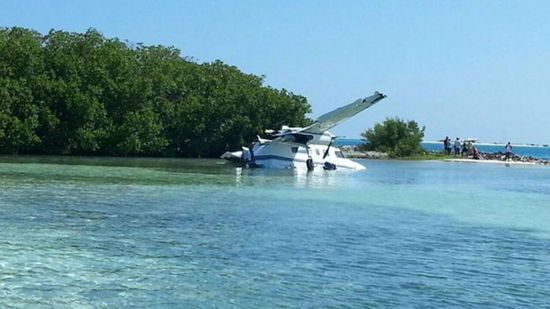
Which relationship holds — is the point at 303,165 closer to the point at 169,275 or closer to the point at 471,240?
the point at 471,240

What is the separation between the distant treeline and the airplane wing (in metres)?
13.5

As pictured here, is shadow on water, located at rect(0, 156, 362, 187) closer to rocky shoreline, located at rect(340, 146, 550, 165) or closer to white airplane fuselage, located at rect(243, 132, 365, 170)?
white airplane fuselage, located at rect(243, 132, 365, 170)

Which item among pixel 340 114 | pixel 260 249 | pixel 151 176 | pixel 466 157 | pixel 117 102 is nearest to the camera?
pixel 260 249

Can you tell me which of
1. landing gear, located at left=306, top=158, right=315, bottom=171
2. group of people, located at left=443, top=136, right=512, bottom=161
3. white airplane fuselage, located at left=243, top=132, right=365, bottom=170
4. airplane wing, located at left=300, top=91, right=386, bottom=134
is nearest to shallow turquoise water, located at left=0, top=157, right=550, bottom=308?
airplane wing, located at left=300, top=91, right=386, bottom=134

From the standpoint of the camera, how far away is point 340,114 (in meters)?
40.7

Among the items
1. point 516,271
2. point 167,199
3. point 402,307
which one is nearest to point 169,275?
point 402,307

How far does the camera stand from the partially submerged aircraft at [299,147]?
1608 inches

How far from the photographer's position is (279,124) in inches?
2205

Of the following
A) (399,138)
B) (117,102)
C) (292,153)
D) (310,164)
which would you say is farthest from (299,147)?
(399,138)

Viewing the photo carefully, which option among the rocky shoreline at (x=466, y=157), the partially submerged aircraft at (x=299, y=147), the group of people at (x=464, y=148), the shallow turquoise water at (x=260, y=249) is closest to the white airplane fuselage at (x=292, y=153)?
the partially submerged aircraft at (x=299, y=147)

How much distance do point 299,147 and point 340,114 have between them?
3176mm

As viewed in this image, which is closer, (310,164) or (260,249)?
(260,249)

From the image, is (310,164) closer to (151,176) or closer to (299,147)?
(299,147)

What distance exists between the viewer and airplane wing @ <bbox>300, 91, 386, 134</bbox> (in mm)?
38750
